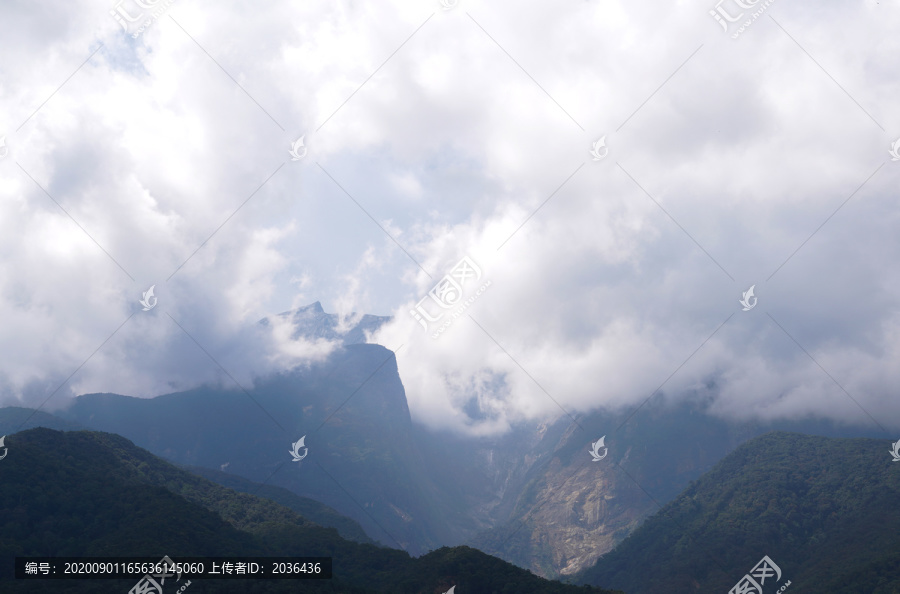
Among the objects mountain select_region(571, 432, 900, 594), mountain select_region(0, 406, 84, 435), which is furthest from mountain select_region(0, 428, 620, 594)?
mountain select_region(0, 406, 84, 435)

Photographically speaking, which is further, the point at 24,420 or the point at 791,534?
the point at 24,420

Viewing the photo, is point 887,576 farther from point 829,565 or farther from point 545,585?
Result: point 545,585

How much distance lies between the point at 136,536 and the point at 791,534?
16783 cm

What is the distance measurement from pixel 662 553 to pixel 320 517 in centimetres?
11312

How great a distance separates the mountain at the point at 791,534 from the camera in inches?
5310

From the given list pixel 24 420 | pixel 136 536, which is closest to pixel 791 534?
pixel 136 536

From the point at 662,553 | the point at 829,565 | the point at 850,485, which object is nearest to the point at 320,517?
the point at 662,553

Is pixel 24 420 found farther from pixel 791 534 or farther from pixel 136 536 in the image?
pixel 791 534

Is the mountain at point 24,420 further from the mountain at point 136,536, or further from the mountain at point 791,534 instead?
the mountain at point 791,534

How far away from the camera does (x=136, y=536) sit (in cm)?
8650

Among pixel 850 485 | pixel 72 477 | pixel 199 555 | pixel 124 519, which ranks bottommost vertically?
pixel 850 485

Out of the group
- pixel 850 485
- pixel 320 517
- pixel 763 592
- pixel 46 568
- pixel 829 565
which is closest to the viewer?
pixel 46 568

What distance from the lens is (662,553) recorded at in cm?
18550

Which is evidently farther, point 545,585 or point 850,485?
point 850,485
